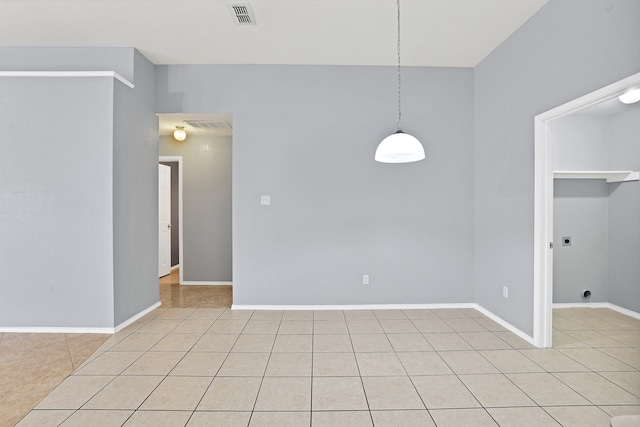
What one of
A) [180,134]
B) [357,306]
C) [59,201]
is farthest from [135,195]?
[357,306]

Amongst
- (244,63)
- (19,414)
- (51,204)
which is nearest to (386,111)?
(244,63)

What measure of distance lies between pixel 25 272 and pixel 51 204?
2.47ft

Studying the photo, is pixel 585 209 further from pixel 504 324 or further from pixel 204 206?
pixel 204 206

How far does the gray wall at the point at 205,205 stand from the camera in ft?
18.1

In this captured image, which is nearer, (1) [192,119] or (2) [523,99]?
(2) [523,99]

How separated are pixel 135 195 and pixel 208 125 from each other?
1.61 m

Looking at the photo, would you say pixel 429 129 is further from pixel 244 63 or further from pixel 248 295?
pixel 248 295

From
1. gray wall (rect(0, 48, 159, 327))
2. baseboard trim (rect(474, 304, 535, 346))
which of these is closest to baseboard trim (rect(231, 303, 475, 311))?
baseboard trim (rect(474, 304, 535, 346))

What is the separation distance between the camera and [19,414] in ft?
6.63

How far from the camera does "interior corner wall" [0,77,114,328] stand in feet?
10.8

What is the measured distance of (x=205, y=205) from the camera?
18.3ft

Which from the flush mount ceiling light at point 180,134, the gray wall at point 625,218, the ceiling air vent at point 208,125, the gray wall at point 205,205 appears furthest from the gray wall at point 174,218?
the gray wall at point 625,218

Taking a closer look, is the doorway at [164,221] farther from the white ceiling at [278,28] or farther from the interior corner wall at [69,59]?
the white ceiling at [278,28]

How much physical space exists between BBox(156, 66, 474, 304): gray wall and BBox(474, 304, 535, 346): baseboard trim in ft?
→ 1.70
